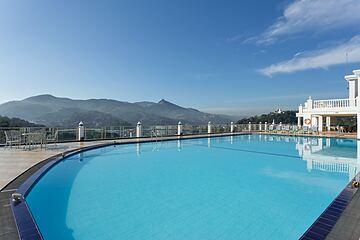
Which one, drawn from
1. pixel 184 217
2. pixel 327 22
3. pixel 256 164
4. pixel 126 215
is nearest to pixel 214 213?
pixel 184 217

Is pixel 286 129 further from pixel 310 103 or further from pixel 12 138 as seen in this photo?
pixel 12 138

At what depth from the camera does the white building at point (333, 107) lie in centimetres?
1786

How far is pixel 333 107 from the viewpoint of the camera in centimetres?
1891

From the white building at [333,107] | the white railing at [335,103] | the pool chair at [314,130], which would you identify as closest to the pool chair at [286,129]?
the white building at [333,107]

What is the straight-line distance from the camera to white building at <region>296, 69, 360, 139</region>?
17.9 metres

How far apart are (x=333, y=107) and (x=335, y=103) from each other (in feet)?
1.13

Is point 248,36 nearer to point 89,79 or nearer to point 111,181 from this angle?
point 89,79

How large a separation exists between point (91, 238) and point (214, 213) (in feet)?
6.17

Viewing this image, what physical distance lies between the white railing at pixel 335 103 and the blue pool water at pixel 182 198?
41.1 feet

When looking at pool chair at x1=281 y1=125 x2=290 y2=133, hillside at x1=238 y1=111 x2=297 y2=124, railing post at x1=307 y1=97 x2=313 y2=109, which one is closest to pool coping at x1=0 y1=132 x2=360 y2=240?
pool chair at x1=281 y1=125 x2=290 y2=133

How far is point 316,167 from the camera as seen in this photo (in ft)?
25.1

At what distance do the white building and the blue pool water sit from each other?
12316 millimetres

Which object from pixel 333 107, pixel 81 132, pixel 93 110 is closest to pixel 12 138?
pixel 81 132

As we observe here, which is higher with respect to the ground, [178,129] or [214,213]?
[178,129]
